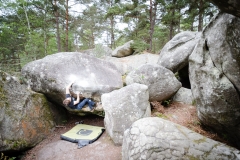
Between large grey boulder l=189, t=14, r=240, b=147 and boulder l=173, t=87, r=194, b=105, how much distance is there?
2.81 metres

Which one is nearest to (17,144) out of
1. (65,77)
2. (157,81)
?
(65,77)

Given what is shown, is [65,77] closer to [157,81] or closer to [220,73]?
[157,81]

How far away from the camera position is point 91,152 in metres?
4.90

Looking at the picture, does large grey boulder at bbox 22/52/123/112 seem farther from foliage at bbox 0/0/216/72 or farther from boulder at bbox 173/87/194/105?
foliage at bbox 0/0/216/72

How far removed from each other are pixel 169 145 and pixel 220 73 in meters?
2.03

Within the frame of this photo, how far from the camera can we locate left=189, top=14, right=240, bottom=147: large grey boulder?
8.72 feet

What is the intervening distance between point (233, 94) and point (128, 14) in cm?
1065

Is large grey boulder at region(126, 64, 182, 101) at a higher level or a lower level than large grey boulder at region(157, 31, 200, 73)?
lower

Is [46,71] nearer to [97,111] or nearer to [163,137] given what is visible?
[97,111]

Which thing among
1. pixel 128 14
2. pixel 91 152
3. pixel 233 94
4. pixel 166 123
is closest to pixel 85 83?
pixel 91 152

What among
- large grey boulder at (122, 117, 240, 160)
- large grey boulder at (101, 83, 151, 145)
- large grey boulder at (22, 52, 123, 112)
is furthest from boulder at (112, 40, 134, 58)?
large grey boulder at (122, 117, 240, 160)

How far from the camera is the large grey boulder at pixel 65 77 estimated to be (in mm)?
6367

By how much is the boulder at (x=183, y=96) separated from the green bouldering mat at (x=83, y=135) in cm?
407

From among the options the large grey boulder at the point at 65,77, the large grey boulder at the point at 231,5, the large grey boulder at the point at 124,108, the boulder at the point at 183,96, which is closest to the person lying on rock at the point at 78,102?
the large grey boulder at the point at 65,77
